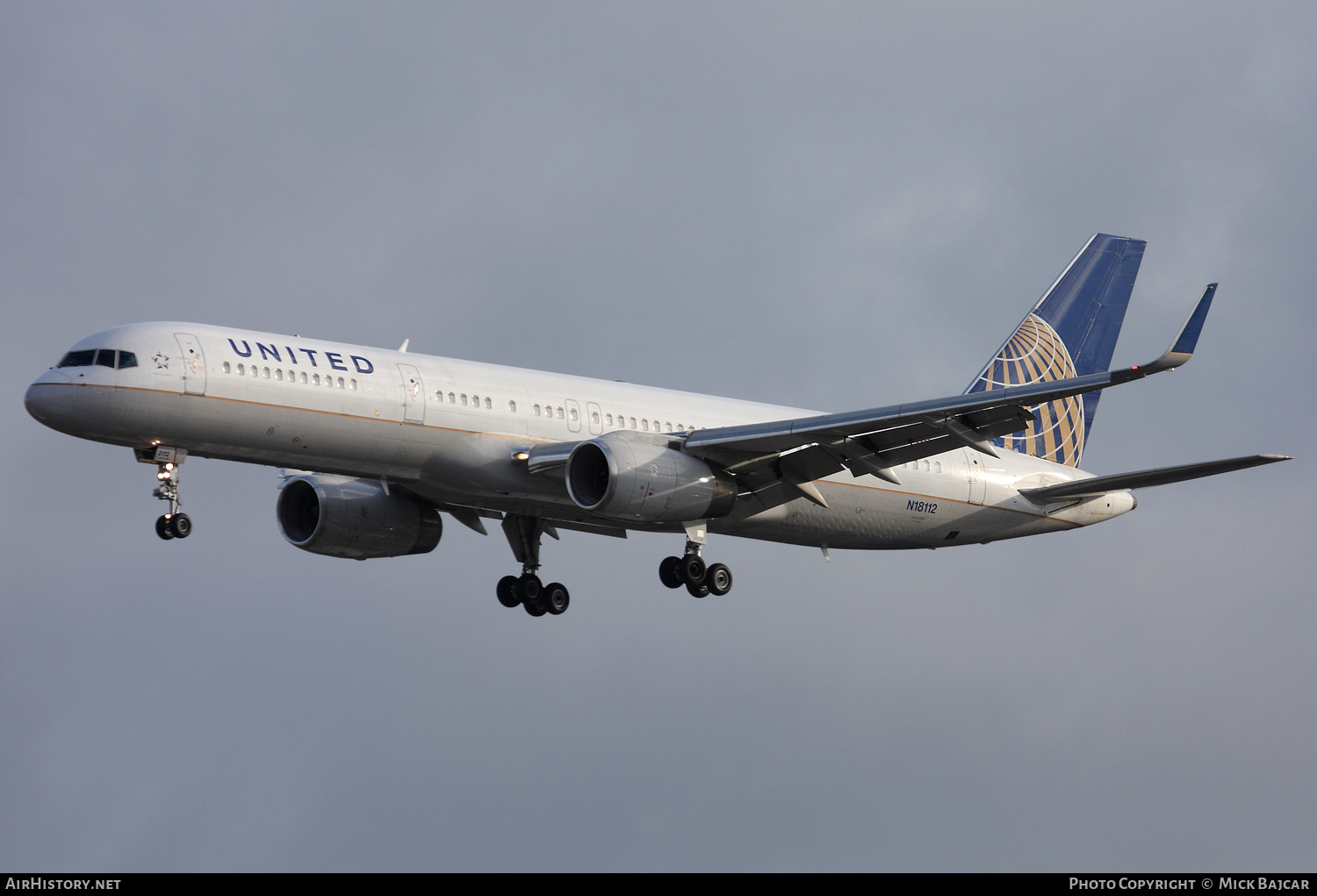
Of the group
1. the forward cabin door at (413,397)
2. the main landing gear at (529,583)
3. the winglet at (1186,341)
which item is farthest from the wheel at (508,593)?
the winglet at (1186,341)

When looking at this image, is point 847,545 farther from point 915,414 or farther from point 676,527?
point 915,414

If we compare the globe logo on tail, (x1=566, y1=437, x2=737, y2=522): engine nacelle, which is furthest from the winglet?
the globe logo on tail

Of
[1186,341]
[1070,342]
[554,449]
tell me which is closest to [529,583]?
[554,449]

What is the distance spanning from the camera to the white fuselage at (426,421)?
3456 centimetres

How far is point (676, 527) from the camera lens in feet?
131

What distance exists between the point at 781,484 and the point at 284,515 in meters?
12.9

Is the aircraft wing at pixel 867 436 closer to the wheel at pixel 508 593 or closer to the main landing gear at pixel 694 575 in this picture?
the main landing gear at pixel 694 575

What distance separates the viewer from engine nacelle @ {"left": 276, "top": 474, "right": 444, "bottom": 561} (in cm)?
4228

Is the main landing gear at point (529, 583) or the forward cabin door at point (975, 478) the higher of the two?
the forward cabin door at point (975, 478)

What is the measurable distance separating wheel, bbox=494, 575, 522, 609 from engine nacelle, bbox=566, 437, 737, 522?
7.84 meters

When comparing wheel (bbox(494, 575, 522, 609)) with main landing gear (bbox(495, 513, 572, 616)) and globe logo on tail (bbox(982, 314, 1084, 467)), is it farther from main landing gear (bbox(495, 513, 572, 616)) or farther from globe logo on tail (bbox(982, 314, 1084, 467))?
globe logo on tail (bbox(982, 314, 1084, 467))

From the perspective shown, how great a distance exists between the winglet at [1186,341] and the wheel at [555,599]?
60.3 feet

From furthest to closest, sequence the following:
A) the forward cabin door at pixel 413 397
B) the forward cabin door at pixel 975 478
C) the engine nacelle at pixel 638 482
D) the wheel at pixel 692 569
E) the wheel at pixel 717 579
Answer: the forward cabin door at pixel 975 478 → the wheel at pixel 717 579 → the wheel at pixel 692 569 → the engine nacelle at pixel 638 482 → the forward cabin door at pixel 413 397
